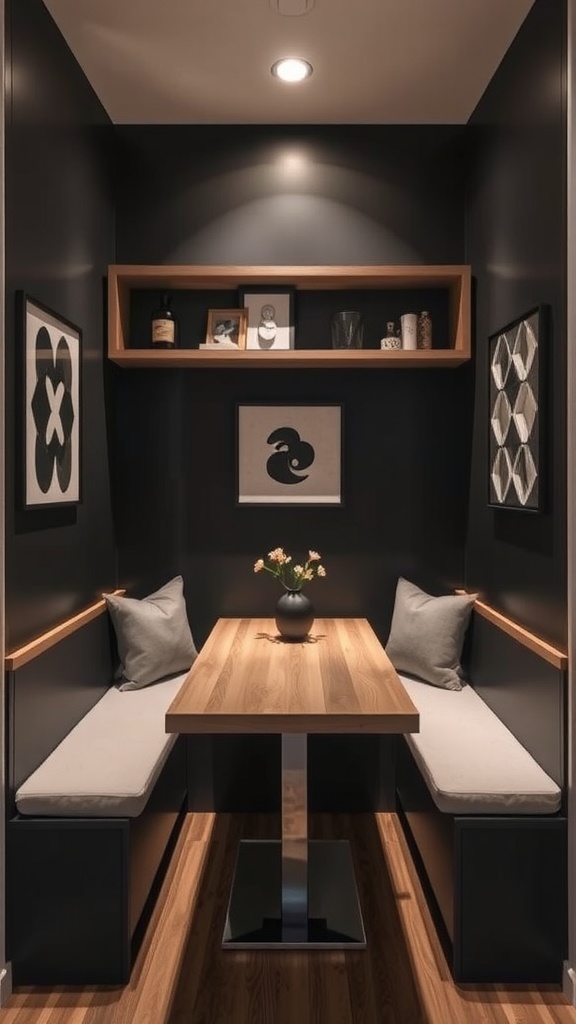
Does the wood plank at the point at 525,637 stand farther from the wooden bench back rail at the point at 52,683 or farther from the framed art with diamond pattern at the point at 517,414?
the wooden bench back rail at the point at 52,683

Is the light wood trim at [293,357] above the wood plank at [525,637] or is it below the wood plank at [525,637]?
above

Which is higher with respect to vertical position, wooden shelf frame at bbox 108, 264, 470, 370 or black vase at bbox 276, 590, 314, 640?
wooden shelf frame at bbox 108, 264, 470, 370

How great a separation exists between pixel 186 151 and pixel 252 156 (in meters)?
0.28

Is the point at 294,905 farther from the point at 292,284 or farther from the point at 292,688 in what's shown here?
the point at 292,284

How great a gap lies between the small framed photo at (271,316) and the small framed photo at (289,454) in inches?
10.1

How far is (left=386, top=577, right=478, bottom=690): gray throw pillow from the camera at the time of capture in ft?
9.07

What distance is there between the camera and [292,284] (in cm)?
296

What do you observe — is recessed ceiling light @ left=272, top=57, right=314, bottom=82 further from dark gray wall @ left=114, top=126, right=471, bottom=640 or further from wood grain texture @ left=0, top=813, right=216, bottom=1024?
wood grain texture @ left=0, top=813, right=216, bottom=1024

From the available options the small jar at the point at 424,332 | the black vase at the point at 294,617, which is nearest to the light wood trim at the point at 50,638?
the black vase at the point at 294,617

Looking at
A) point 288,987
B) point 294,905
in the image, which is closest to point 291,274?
point 294,905

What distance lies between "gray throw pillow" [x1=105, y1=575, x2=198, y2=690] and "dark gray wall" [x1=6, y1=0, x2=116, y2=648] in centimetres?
16

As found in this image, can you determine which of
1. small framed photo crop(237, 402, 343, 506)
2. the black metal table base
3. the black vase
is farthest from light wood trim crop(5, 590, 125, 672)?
the black metal table base

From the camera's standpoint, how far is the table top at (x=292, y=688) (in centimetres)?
173

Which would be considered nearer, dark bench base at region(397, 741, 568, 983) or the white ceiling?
dark bench base at region(397, 741, 568, 983)
